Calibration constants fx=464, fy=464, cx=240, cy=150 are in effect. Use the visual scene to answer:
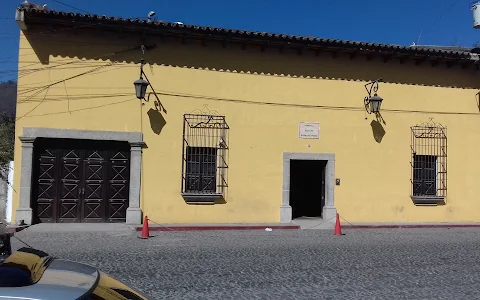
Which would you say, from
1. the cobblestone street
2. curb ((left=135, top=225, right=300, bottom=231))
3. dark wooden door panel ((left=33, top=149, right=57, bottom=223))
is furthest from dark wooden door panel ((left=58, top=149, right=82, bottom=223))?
curb ((left=135, top=225, right=300, bottom=231))

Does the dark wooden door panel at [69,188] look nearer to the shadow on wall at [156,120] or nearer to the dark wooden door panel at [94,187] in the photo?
the dark wooden door panel at [94,187]

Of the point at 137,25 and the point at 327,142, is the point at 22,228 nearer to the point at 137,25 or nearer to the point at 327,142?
the point at 137,25

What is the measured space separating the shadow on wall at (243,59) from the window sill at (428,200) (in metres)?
3.71

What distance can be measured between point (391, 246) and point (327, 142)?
4764mm

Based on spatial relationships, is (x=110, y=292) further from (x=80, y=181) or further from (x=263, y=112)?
(x=263, y=112)

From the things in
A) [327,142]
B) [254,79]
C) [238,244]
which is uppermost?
[254,79]

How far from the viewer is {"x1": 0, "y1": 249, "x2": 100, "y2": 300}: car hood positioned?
175 centimetres

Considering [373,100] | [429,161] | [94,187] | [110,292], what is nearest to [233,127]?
[94,187]

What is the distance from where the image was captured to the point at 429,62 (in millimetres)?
15297

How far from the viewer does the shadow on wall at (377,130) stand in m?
14.7

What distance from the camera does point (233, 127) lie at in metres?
13.7

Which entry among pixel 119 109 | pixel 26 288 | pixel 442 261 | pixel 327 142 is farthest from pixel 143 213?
pixel 26 288

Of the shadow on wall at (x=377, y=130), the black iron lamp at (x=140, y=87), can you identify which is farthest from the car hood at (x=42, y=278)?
the shadow on wall at (x=377, y=130)

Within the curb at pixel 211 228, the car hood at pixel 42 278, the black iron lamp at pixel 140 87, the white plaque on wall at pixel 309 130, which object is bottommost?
the curb at pixel 211 228
